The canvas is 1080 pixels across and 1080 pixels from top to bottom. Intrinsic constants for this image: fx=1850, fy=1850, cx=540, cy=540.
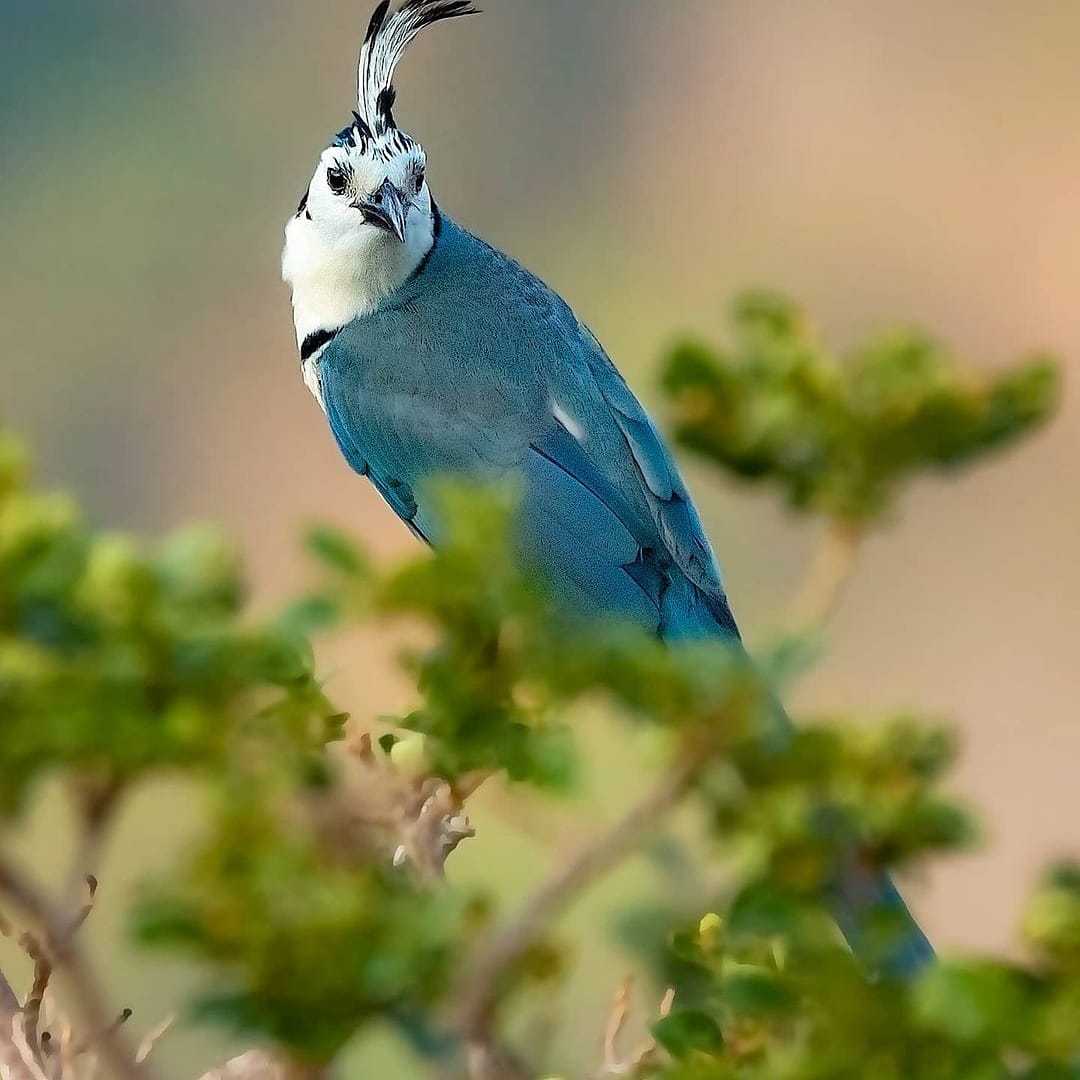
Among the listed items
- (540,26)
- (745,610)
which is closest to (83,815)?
(745,610)

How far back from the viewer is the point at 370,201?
Result: 1.40 m

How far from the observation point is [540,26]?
4227mm

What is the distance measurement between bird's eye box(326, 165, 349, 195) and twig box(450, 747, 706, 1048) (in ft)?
3.63

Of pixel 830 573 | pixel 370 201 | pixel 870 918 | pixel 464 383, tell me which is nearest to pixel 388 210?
pixel 370 201

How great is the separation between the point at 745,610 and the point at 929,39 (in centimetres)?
165

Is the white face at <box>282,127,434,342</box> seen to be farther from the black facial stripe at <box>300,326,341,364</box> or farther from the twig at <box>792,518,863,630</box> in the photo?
the twig at <box>792,518,863,630</box>

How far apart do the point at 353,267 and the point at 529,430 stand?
23 centimetres

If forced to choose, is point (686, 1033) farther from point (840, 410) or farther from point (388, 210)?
point (388, 210)

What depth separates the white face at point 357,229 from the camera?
139cm

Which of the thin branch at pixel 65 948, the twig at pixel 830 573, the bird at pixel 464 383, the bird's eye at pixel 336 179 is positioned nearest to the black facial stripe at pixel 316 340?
the bird at pixel 464 383

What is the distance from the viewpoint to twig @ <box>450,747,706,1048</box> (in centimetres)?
37

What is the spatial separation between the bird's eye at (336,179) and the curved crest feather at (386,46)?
58mm

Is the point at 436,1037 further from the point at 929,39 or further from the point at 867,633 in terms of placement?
the point at 929,39

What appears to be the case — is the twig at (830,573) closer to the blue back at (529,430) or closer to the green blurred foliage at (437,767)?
the green blurred foliage at (437,767)
